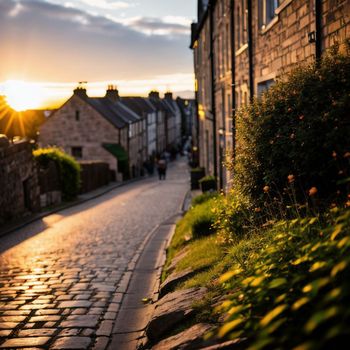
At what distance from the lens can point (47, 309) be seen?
350 inches

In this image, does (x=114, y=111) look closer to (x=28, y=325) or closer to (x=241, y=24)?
(x=241, y=24)

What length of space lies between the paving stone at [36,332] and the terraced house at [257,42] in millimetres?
3973

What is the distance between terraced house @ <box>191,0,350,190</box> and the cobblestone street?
3252mm

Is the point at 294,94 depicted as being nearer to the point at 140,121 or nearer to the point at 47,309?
the point at 47,309

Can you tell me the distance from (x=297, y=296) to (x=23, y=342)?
4.46m

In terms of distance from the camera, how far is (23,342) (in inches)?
289

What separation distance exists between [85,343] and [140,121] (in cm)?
6139

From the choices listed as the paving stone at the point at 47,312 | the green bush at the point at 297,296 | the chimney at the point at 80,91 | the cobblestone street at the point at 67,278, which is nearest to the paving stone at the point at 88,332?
the cobblestone street at the point at 67,278

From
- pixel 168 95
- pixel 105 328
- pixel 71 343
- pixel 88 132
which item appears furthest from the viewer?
pixel 168 95

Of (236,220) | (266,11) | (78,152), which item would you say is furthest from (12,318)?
(78,152)

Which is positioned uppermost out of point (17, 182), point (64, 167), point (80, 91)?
point (80, 91)

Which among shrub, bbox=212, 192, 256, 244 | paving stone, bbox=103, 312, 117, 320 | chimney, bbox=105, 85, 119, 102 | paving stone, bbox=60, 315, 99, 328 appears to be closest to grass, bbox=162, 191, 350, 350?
shrub, bbox=212, 192, 256, 244

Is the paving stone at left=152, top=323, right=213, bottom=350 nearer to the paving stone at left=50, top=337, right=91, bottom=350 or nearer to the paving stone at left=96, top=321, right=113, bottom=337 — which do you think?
the paving stone at left=50, top=337, right=91, bottom=350

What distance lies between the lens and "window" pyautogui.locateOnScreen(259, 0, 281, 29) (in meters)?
12.4
